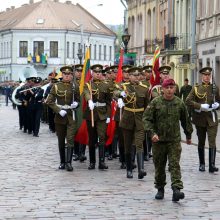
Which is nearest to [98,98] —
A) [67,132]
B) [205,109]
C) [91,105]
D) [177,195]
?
[91,105]

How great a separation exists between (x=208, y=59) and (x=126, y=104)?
97.2 feet

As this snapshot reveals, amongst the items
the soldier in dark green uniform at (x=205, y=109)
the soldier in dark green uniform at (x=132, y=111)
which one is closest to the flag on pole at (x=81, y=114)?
the soldier in dark green uniform at (x=132, y=111)

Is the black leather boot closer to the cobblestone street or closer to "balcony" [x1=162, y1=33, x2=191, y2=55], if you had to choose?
the cobblestone street

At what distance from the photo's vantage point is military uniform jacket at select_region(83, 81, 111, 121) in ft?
53.1

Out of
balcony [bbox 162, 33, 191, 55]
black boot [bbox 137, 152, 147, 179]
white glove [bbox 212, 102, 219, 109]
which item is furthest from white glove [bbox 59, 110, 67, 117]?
balcony [bbox 162, 33, 191, 55]

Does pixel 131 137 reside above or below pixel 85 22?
below

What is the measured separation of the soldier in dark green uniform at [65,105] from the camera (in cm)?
1593

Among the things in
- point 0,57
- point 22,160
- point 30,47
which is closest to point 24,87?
point 22,160

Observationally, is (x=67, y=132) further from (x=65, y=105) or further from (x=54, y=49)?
(x=54, y=49)

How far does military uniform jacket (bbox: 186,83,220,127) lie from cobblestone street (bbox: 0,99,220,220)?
880 mm

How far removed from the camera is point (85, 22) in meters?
116

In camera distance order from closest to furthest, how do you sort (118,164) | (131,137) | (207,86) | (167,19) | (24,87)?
1. (131,137)
2. (207,86)
3. (118,164)
4. (24,87)
5. (167,19)

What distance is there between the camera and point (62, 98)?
16.0m

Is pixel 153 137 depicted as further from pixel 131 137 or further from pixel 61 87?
pixel 61 87
